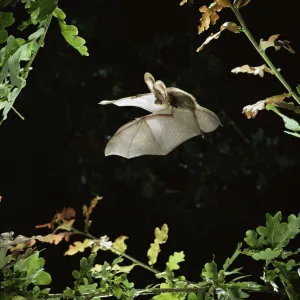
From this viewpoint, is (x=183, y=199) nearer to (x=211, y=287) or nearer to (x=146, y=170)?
(x=146, y=170)

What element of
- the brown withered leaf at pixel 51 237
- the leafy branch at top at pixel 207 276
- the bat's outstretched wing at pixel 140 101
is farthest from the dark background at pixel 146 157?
the bat's outstretched wing at pixel 140 101

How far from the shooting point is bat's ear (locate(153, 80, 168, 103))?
27.3 inches

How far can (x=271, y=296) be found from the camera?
6.06 feet

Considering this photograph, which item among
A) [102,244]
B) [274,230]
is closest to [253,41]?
[274,230]

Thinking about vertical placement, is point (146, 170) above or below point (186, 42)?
below

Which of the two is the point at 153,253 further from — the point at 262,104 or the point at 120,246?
the point at 262,104

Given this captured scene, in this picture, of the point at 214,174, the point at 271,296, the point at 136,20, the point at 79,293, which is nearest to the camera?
the point at 79,293

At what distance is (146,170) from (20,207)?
511 mm

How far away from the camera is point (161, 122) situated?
0.80 meters

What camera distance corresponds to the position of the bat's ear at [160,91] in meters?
0.69

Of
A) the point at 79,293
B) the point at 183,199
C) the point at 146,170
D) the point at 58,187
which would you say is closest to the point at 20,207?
the point at 58,187

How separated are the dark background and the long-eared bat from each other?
44.1 inches

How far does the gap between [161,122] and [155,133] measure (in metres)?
0.04

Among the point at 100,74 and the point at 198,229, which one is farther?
the point at 100,74
